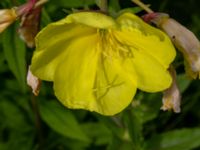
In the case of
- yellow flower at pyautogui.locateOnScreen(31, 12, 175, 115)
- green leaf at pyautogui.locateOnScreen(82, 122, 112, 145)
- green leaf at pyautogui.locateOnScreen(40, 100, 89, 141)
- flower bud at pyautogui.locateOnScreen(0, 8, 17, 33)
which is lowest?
green leaf at pyautogui.locateOnScreen(82, 122, 112, 145)

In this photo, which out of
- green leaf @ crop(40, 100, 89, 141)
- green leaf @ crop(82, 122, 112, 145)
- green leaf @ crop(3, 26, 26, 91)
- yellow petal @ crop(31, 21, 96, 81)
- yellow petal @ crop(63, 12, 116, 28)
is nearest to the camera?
yellow petal @ crop(63, 12, 116, 28)

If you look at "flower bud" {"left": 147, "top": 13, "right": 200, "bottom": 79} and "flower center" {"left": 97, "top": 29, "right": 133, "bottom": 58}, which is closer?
"flower bud" {"left": 147, "top": 13, "right": 200, "bottom": 79}

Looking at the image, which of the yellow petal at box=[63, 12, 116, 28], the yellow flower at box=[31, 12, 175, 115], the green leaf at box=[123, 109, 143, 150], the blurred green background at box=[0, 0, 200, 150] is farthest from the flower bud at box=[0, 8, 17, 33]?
the green leaf at box=[123, 109, 143, 150]

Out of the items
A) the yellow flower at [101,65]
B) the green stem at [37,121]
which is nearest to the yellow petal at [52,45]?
the yellow flower at [101,65]

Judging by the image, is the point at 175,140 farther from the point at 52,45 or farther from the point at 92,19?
the point at 92,19

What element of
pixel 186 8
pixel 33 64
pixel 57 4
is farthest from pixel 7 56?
pixel 186 8

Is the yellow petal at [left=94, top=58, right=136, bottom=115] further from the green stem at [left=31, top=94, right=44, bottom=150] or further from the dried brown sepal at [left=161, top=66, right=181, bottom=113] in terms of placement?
the green stem at [left=31, top=94, right=44, bottom=150]
